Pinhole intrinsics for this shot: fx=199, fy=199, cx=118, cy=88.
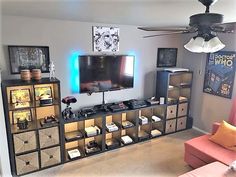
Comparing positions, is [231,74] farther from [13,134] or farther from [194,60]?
[13,134]

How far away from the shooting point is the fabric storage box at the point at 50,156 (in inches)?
113

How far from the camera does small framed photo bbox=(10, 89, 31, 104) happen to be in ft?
8.96

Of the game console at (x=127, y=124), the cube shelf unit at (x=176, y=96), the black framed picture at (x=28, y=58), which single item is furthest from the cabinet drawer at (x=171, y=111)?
the black framed picture at (x=28, y=58)

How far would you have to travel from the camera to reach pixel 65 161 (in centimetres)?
306

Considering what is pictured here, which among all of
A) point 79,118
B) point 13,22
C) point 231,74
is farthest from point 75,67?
point 231,74

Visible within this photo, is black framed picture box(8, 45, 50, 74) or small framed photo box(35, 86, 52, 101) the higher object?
black framed picture box(8, 45, 50, 74)

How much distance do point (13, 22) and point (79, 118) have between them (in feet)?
5.35

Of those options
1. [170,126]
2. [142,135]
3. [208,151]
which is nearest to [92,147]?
[142,135]

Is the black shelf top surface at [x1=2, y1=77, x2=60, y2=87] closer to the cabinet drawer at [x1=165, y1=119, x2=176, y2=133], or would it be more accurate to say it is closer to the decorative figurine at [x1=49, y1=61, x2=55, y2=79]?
the decorative figurine at [x1=49, y1=61, x2=55, y2=79]

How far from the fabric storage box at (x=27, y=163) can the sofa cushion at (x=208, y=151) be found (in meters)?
2.22

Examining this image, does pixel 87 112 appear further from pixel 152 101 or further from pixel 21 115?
pixel 152 101

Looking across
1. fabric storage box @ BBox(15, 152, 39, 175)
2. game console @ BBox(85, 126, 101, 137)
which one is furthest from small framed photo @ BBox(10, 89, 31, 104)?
game console @ BBox(85, 126, 101, 137)

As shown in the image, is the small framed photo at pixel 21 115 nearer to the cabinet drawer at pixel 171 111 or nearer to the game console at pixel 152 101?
the game console at pixel 152 101

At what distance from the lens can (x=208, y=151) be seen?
273cm
